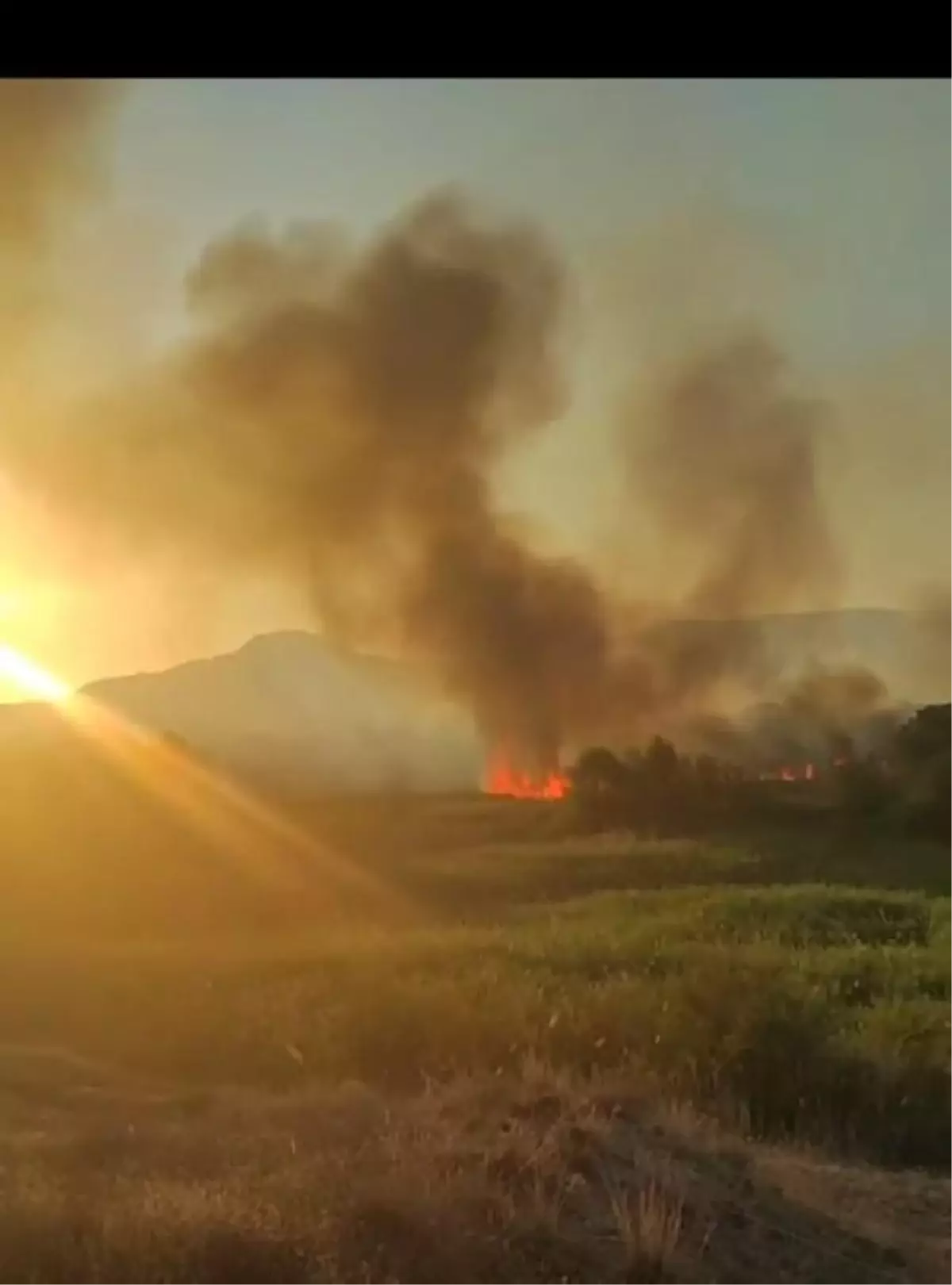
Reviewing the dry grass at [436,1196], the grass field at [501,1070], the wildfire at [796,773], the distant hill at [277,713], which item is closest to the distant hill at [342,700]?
the distant hill at [277,713]

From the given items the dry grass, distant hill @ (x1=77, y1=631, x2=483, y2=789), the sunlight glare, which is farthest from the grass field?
the sunlight glare

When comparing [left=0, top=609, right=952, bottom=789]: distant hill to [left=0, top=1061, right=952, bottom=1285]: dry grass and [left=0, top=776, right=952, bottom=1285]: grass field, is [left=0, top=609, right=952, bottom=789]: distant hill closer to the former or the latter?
[left=0, top=776, right=952, bottom=1285]: grass field

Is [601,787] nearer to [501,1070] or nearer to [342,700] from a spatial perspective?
[342,700]

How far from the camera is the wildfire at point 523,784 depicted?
3516mm

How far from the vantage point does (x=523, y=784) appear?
355 centimetres

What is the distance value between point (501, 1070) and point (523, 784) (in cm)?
82

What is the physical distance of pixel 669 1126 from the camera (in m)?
2.88

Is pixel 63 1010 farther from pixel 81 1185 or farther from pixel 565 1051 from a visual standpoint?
pixel 565 1051

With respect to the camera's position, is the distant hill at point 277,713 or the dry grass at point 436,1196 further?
the distant hill at point 277,713

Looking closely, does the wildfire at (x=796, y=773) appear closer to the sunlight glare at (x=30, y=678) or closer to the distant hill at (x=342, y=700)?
the distant hill at (x=342, y=700)

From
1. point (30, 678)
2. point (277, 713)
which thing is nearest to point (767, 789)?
point (277, 713)

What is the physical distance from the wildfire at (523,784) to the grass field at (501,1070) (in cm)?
6

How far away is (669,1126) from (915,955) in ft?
2.69
